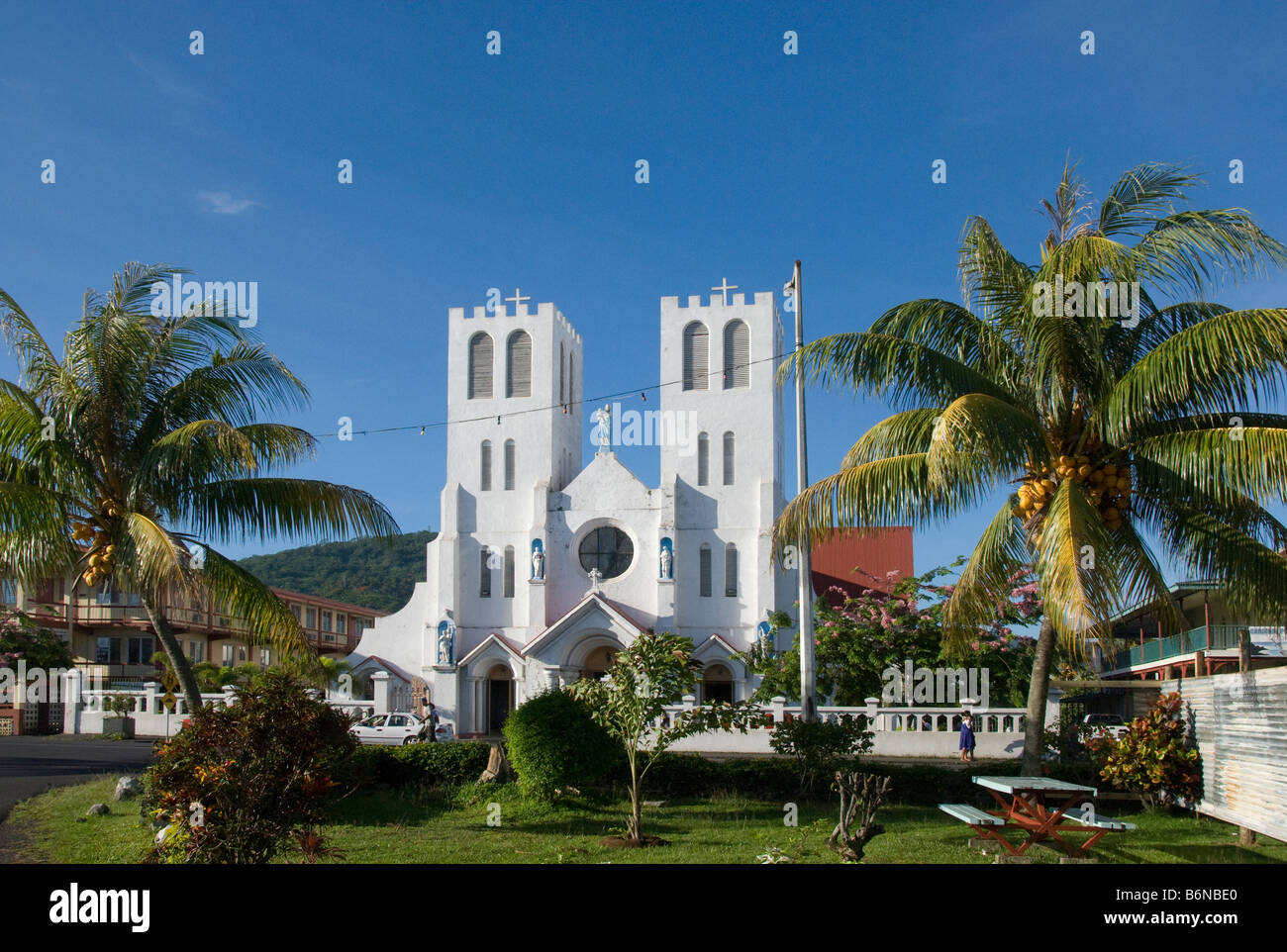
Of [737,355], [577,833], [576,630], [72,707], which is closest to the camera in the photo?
[577,833]

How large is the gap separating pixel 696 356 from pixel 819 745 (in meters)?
23.7

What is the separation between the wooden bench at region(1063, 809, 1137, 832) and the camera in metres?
11.1

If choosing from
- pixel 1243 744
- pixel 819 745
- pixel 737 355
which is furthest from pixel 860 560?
pixel 1243 744

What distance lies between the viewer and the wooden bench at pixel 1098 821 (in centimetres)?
1107

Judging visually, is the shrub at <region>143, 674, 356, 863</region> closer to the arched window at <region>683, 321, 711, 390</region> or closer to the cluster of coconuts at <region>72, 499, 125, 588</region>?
the cluster of coconuts at <region>72, 499, 125, 588</region>

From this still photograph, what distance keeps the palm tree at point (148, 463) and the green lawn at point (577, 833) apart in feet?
7.83

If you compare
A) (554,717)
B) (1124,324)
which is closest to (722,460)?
(554,717)

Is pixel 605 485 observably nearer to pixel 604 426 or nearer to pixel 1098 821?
pixel 604 426

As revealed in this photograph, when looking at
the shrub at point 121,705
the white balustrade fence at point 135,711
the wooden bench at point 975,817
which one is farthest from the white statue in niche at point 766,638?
the wooden bench at point 975,817

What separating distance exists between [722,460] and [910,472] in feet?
83.6

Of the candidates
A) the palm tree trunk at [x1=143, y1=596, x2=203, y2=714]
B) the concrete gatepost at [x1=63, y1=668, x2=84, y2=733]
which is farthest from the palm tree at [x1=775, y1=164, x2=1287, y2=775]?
the concrete gatepost at [x1=63, y1=668, x2=84, y2=733]

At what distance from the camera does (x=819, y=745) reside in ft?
57.7

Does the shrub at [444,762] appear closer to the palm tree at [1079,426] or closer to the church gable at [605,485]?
the palm tree at [1079,426]

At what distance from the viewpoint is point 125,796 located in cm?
1684
